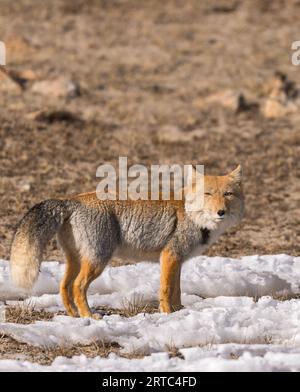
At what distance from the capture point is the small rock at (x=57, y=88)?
19.8m

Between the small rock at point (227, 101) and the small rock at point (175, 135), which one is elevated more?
the small rock at point (227, 101)

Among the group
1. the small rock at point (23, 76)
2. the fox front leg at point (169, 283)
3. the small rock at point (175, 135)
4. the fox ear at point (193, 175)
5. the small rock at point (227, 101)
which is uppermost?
the small rock at point (23, 76)

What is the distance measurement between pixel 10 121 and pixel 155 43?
6.47 m

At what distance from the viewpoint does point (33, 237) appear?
356 inches

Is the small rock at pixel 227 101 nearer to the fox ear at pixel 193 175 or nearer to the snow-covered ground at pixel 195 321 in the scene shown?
the snow-covered ground at pixel 195 321

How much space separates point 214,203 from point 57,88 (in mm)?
10642

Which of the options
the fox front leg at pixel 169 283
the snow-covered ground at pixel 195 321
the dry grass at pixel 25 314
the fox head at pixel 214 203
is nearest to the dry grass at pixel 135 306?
the snow-covered ground at pixel 195 321

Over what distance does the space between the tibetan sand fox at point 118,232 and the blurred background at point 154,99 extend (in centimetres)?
293

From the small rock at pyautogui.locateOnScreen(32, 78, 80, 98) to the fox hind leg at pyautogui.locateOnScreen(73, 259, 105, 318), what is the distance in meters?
10.7

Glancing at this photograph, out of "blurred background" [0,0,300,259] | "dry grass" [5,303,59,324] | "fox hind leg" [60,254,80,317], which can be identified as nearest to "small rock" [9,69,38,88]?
"blurred background" [0,0,300,259]

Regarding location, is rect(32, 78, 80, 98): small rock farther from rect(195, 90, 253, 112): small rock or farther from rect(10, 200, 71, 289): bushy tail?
Result: rect(10, 200, 71, 289): bushy tail

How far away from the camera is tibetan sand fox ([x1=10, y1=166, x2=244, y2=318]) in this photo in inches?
359

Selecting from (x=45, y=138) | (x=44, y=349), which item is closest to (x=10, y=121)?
(x=45, y=138)

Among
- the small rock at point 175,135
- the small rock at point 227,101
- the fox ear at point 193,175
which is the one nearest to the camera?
the fox ear at point 193,175
